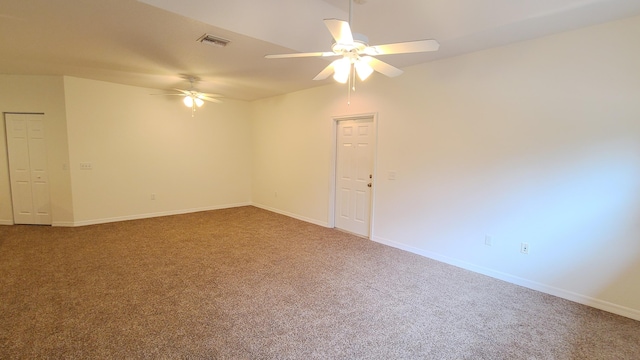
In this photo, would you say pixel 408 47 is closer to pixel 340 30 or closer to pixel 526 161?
pixel 340 30

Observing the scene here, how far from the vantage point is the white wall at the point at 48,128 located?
4.77 meters

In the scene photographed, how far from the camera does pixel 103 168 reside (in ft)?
17.1

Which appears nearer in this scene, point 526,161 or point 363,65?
point 363,65

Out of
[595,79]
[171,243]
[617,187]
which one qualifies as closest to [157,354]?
[171,243]

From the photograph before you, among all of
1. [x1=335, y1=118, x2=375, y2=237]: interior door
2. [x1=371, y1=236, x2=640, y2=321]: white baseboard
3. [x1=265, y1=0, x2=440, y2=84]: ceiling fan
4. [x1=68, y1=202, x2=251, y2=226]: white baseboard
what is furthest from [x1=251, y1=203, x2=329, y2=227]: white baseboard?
[x1=265, y1=0, x2=440, y2=84]: ceiling fan

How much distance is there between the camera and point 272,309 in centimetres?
257

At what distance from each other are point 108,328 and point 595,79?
15.8 feet

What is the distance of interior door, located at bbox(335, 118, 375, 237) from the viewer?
4.63 meters

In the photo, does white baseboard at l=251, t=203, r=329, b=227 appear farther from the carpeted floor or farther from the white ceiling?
the white ceiling

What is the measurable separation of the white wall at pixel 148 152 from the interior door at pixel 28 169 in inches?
24.3

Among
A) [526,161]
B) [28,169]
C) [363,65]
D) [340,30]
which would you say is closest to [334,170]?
[526,161]

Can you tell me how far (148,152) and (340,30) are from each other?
208 inches

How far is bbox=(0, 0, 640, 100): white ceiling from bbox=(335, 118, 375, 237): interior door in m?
1.23

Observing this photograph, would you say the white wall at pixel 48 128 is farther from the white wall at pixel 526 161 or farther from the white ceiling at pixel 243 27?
the white wall at pixel 526 161
